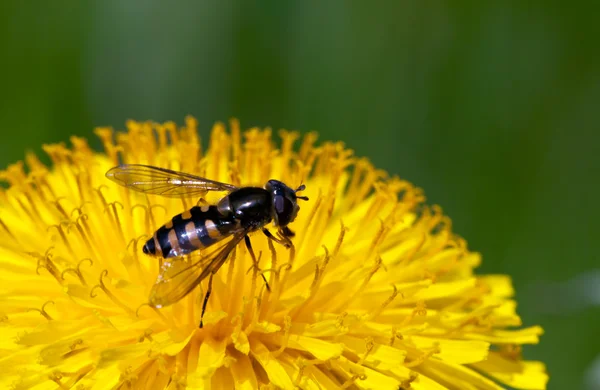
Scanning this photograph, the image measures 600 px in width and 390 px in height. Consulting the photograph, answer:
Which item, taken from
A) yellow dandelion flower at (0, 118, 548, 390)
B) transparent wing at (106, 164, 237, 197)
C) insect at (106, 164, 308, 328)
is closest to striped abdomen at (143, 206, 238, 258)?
insect at (106, 164, 308, 328)

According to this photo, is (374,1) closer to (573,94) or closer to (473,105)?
(473,105)

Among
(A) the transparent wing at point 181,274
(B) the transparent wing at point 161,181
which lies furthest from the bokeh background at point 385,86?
(A) the transparent wing at point 181,274

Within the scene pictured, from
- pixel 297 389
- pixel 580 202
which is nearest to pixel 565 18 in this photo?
pixel 580 202

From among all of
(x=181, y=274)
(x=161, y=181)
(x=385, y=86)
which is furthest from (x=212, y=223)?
(x=385, y=86)

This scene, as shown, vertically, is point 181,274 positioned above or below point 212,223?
below

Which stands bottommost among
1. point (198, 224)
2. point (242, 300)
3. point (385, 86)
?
point (242, 300)

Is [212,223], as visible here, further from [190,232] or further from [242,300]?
[242,300]

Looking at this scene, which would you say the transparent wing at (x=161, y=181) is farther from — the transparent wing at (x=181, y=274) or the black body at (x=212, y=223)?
the transparent wing at (x=181, y=274)

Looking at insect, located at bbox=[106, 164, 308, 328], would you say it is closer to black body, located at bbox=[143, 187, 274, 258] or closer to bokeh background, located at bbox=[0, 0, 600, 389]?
black body, located at bbox=[143, 187, 274, 258]
